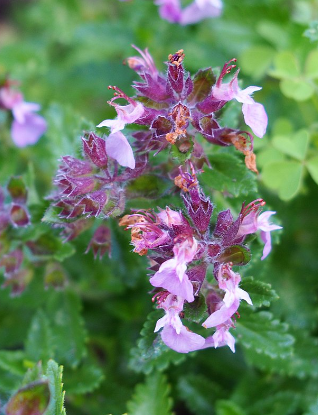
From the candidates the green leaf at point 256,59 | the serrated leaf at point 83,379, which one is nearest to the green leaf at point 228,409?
the serrated leaf at point 83,379

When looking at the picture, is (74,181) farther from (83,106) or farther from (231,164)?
(83,106)

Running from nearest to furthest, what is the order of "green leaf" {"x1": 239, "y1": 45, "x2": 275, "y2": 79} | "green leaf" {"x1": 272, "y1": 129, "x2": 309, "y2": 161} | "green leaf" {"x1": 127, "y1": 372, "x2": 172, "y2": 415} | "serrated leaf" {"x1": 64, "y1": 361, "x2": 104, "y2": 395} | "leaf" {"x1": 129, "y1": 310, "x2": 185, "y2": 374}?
1. "leaf" {"x1": 129, "y1": 310, "x2": 185, "y2": 374}
2. "green leaf" {"x1": 127, "y1": 372, "x2": 172, "y2": 415}
3. "serrated leaf" {"x1": 64, "y1": 361, "x2": 104, "y2": 395}
4. "green leaf" {"x1": 272, "y1": 129, "x2": 309, "y2": 161}
5. "green leaf" {"x1": 239, "y1": 45, "x2": 275, "y2": 79}

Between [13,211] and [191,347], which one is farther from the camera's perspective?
[13,211]

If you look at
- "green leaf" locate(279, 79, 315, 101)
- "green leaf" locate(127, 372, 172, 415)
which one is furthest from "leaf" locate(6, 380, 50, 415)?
"green leaf" locate(279, 79, 315, 101)

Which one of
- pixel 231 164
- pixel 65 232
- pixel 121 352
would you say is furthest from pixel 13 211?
pixel 121 352

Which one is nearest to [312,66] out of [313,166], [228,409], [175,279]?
[313,166]

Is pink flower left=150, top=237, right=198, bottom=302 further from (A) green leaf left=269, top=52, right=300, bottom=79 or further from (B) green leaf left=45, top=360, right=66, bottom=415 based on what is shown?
(A) green leaf left=269, top=52, right=300, bottom=79

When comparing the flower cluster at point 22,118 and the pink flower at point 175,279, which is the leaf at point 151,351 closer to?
the pink flower at point 175,279
